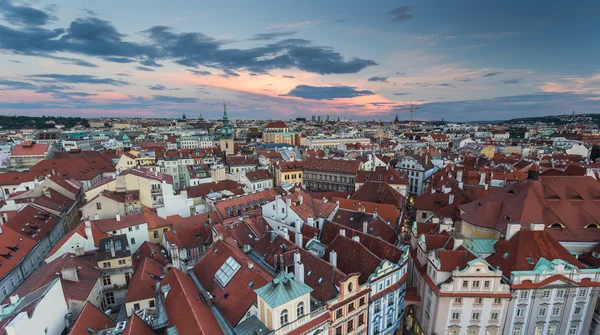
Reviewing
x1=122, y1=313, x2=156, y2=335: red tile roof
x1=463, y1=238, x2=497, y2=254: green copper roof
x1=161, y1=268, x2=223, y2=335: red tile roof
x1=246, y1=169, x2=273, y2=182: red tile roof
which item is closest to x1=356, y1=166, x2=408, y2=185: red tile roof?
x1=246, y1=169, x2=273, y2=182: red tile roof

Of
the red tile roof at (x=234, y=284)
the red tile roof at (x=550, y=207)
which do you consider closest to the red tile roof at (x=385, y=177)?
the red tile roof at (x=550, y=207)

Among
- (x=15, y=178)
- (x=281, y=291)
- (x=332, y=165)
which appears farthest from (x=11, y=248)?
(x=332, y=165)

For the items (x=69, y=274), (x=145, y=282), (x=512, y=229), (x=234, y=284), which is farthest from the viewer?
(x=512, y=229)

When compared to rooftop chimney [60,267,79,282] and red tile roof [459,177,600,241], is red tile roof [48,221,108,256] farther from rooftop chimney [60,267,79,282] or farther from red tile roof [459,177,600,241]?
red tile roof [459,177,600,241]

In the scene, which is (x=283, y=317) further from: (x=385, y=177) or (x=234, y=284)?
(x=385, y=177)

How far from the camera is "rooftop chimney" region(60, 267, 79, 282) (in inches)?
1083

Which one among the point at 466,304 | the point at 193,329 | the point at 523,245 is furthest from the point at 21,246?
the point at 523,245

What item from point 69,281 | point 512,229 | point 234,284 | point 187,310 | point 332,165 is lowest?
point 69,281

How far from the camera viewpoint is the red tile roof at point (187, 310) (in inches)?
801

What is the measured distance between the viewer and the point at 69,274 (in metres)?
27.7

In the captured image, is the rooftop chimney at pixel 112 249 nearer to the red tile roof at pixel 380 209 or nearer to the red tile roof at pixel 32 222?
the red tile roof at pixel 32 222

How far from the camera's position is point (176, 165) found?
310ft

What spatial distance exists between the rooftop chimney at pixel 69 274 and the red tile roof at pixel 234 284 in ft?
37.0

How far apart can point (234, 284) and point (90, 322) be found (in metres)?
11.1
